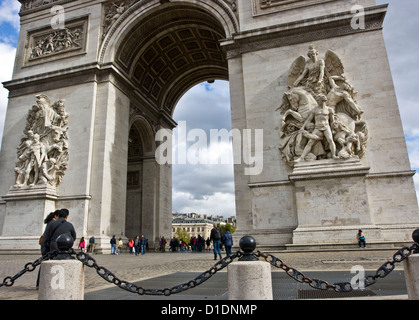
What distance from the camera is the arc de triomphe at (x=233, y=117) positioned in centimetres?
1238

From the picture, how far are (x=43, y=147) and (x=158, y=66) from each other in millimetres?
9764

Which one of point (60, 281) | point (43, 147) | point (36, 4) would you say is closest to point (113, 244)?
point (43, 147)

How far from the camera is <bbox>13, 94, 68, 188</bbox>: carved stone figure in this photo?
16.7m

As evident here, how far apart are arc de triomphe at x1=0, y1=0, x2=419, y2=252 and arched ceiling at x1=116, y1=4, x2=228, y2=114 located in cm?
11

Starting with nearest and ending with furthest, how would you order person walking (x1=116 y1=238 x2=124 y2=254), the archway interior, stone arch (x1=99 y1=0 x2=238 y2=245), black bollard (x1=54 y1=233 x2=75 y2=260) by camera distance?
black bollard (x1=54 y1=233 x2=75 y2=260)
person walking (x1=116 y1=238 x2=124 y2=254)
stone arch (x1=99 y1=0 x2=238 y2=245)
the archway interior

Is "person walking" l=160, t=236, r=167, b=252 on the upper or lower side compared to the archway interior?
lower

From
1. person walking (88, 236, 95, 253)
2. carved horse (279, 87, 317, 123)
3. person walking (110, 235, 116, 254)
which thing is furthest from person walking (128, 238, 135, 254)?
carved horse (279, 87, 317, 123)

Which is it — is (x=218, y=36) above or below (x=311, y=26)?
above

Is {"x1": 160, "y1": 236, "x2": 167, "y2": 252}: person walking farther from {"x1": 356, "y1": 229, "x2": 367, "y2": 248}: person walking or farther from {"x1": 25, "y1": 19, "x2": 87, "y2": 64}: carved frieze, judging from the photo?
{"x1": 356, "y1": 229, "x2": 367, "y2": 248}: person walking

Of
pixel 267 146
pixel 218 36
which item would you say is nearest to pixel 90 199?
pixel 267 146

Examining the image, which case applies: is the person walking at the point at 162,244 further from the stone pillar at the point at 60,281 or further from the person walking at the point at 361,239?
the stone pillar at the point at 60,281

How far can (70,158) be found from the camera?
1700 cm

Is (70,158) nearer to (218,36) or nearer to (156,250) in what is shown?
(156,250)
